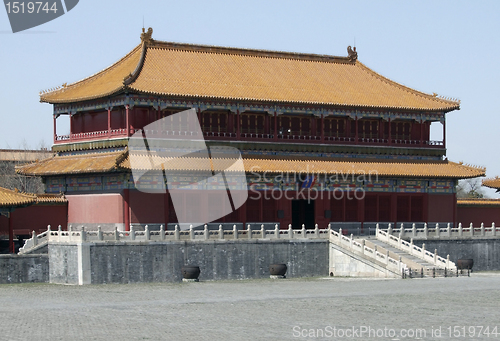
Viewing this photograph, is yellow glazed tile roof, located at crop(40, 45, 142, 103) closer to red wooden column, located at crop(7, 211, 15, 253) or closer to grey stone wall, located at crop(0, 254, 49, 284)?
red wooden column, located at crop(7, 211, 15, 253)

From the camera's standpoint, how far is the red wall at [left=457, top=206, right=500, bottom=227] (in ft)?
242

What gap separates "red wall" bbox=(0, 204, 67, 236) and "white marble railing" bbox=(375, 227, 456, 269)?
20.4 meters

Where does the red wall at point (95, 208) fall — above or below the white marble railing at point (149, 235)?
above

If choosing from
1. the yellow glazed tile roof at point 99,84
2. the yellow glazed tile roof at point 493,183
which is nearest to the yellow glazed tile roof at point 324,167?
the yellow glazed tile roof at point 493,183

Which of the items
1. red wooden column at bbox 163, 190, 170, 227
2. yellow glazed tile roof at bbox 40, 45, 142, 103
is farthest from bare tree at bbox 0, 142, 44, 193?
red wooden column at bbox 163, 190, 170, 227

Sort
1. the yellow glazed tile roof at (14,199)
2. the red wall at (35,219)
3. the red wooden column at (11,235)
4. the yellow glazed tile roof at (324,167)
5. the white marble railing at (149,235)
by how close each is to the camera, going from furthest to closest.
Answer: the yellow glazed tile roof at (324,167) < the red wall at (35,219) < the red wooden column at (11,235) < the yellow glazed tile roof at (14,199) < the white marble railing at (149,235)

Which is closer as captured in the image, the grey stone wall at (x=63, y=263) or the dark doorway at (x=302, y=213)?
the grey stone wall at (x=63, y=263)

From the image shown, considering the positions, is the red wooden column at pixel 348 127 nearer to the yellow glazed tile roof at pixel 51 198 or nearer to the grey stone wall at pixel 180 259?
the grey stone wall at pixel 180 259

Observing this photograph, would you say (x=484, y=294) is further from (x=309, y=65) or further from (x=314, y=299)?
(x=309, y=65)

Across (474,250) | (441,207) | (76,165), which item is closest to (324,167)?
(441,207)

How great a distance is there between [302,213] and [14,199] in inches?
829

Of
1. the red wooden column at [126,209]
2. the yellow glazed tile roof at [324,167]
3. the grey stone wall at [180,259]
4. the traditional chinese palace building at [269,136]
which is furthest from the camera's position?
the traditional chinese palace building at [269,136]

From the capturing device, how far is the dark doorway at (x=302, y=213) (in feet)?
222

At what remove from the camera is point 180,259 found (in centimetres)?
5581
